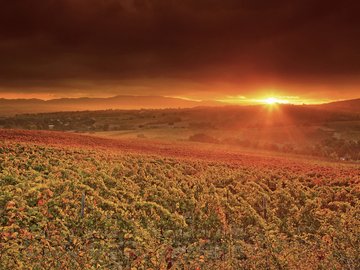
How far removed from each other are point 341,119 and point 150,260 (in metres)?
118

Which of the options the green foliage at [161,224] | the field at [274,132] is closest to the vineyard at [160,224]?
the green foliage at [161,224]

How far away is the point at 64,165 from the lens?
24672 millimetres

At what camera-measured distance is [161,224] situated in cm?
A: 1655

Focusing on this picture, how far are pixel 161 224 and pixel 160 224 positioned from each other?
13 centimetres

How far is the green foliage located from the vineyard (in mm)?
48

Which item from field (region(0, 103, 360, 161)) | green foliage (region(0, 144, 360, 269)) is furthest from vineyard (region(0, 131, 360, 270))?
field (region(0, 103, 360, 161))

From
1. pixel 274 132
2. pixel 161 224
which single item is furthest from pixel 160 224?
pixel 274 132

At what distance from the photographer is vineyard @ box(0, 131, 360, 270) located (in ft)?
38.9

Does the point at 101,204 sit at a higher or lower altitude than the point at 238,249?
higher

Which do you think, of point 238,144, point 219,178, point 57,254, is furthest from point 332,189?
point 238,144

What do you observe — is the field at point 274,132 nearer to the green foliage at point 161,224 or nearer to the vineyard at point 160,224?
the vineyard at point 160,224

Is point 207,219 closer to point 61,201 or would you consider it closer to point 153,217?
point 153,217

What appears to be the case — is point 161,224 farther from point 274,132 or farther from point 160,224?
point 274,132

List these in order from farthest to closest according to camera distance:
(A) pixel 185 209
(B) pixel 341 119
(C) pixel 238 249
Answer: (B) pixel 341 119 < (A) pixel 185 209 < (C) pixel 238 249
